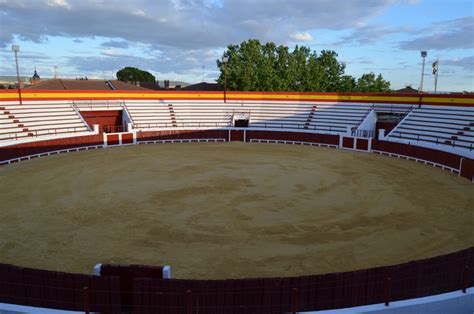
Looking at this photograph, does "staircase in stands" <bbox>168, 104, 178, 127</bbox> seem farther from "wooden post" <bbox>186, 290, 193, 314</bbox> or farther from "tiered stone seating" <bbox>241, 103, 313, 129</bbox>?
"wooden post" <bbox>186, 290, 193, 314</bbox>

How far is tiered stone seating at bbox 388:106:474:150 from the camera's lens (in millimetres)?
26438

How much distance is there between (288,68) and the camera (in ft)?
194

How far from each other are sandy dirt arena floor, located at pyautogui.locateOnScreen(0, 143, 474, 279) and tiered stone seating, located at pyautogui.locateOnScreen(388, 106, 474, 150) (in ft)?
19.5

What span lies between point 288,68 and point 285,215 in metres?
48.9

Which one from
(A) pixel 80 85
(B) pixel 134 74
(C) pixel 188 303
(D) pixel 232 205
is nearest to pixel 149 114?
(A) pixel 80 85

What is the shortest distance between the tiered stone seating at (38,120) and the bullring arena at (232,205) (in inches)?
6.5

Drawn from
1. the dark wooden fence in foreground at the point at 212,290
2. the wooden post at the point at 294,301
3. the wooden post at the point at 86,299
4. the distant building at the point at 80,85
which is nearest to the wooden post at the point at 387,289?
the dark wooden fence in foreground at the point at 212,290

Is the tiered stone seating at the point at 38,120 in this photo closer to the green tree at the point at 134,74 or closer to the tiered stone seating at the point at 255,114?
the tiered stone seating at the point at 255,114

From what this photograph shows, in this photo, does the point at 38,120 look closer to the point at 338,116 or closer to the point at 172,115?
the point at 172,115

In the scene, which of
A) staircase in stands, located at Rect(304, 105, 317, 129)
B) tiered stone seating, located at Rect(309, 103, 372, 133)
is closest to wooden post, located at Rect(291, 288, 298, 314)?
tiered stone seating, located at Rect(309, 103, 372, 133)

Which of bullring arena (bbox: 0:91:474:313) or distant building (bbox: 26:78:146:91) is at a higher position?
distant building (bbox: 26:78:146:91)

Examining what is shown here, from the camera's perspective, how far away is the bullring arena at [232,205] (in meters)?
7.04

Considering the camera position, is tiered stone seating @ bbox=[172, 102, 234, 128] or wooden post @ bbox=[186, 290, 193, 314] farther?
tiered stone seating @ bbox=[172, 102, 234, 128]

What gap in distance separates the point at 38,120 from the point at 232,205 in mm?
22724
